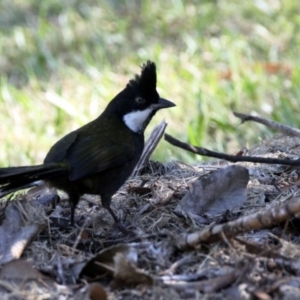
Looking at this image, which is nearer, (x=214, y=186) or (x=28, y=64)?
(x=214, y=186)

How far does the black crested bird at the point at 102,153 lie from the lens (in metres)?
4.11

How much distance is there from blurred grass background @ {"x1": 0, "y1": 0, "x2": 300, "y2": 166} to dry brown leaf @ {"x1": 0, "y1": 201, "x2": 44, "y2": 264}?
8.71 feet

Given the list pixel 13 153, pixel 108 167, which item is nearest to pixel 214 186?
pixel 108 167

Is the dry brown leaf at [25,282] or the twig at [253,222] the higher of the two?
the dry brown leaf at [25,282]

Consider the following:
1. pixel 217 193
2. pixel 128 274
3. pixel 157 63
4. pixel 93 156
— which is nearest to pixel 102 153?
pixel 93 156

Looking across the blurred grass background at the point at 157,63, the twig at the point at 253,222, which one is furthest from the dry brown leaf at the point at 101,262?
the blurred grass background at the point at 157,63

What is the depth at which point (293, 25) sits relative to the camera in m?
8.77

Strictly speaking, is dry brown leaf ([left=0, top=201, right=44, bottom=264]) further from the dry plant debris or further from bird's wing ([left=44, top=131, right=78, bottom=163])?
bird's wing ([left=44, top=131, right=78, bottom=163])

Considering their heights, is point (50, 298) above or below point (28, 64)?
below

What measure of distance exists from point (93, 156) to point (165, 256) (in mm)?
1090

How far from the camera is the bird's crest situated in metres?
4.49

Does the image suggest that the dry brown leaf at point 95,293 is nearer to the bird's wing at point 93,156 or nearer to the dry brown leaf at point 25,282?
the dry brown leaf at point 25,282

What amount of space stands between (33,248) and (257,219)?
108 cm

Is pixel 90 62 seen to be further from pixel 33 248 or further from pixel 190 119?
pixel 33 248
